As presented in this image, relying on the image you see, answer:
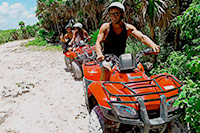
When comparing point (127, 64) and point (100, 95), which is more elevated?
point (127, 64)

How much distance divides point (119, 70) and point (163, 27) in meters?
4.68

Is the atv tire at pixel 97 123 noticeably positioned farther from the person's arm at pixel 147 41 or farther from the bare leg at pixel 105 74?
the person's arm at pixel 147 41

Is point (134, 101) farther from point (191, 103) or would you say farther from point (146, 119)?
point (191, 103)

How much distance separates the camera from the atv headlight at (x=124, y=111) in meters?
2.03

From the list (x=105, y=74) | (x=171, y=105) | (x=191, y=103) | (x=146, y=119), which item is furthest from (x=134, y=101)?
(x=105, y=74)

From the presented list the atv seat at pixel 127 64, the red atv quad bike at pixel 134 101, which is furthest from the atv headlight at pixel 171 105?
the atv seat at pixel 127 64

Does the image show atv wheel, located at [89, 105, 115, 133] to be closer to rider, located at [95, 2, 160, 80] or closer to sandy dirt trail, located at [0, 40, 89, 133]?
rider, located at [95, 2, 160, 80]

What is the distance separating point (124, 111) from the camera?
205cm

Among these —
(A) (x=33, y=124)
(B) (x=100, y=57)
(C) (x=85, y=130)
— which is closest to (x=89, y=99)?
(C) (x=85, y=130)

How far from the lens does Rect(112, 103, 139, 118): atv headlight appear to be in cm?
203

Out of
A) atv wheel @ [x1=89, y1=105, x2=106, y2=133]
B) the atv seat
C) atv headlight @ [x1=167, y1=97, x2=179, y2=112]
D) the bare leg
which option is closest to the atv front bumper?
atv headlight @ [x1=167, y1=97, x2=179, y2=112]

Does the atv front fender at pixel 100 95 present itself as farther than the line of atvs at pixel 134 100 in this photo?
Yes

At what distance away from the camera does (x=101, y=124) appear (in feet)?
7.99

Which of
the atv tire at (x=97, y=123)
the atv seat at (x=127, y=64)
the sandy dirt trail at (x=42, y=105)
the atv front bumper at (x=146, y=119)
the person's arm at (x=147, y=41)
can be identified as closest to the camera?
the atv front bumper at (x=146, y=119)
